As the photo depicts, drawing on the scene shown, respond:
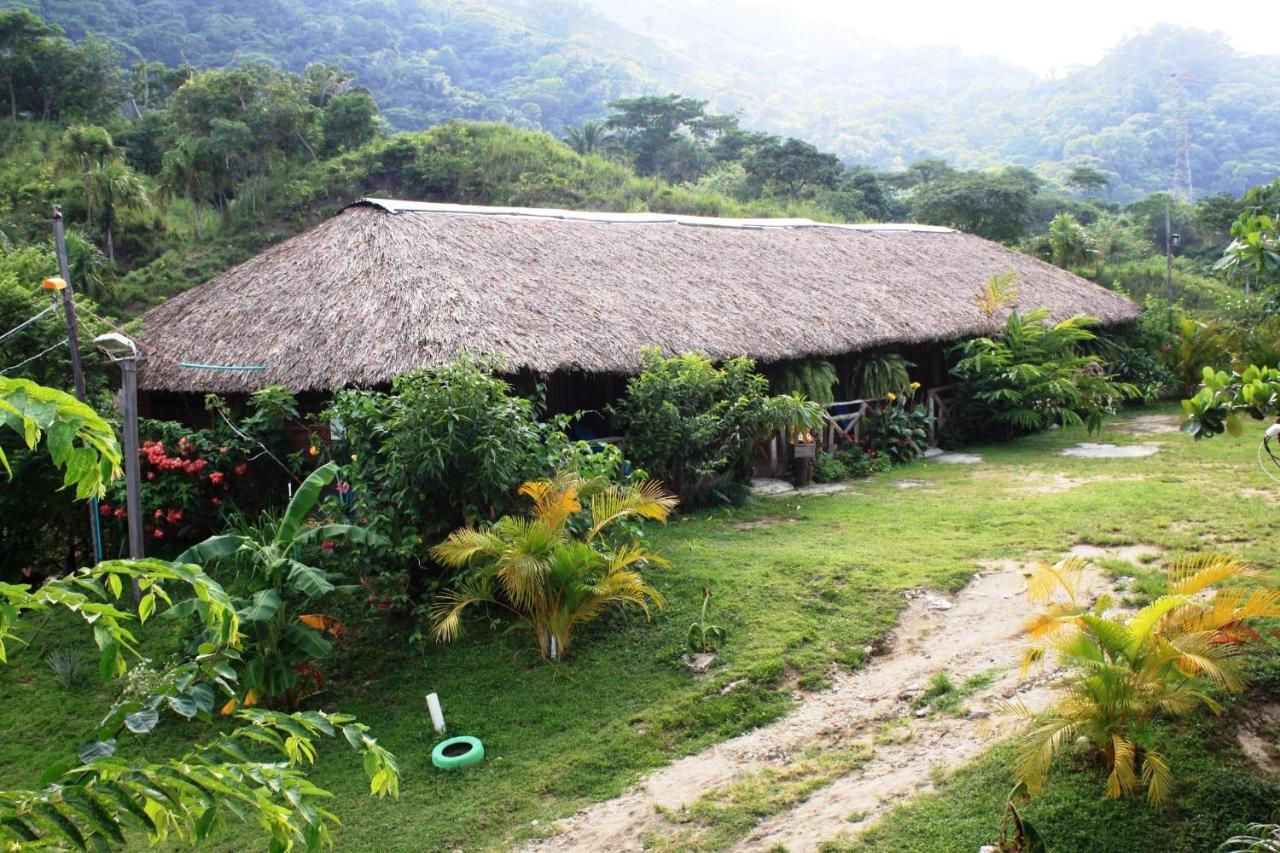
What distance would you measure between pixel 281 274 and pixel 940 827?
914 centimetres

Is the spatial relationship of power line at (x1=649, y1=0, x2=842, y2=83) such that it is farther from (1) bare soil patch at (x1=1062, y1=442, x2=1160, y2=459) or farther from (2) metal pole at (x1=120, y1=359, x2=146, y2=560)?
(2) metal pole at (x1=120, y1=359, x2=146, y2=560)

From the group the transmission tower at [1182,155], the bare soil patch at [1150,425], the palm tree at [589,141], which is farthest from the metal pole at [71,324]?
the transmission tower at [1182,155]

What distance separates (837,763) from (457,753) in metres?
1.98

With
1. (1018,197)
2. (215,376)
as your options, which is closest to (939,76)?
(1018,197)

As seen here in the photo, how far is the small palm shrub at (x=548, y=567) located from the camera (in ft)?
18.8

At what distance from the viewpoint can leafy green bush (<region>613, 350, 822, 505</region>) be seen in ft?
28.9

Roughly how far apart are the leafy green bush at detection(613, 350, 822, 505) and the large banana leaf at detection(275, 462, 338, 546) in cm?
349

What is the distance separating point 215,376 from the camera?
9.34 meters

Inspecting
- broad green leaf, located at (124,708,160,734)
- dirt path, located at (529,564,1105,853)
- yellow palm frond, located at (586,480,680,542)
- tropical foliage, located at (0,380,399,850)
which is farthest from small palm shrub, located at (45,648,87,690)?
tropical foliage, located at (0,380,399,850)

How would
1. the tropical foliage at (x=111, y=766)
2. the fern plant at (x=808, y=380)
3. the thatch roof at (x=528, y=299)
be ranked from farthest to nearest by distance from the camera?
1. the fern plant at (x=808, y=380)
2. the thatch roof at (x=528, y=299)
3. the tropical foliage at (x=111, y=766)

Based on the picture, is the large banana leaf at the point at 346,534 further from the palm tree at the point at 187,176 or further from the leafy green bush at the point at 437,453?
the palm tree at the point at 187,176

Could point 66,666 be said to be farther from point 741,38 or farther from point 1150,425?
point 741,38

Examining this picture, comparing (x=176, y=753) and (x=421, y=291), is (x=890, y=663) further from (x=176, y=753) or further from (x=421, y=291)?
(x=421, y=291)

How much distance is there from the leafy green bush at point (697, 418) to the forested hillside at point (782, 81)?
124 ft
